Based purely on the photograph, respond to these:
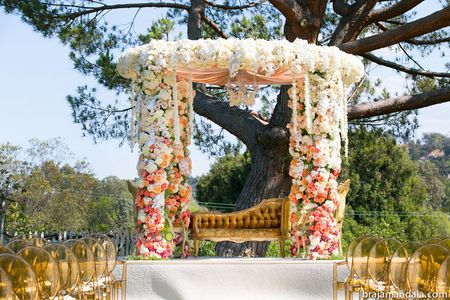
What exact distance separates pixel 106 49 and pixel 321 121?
5.29m

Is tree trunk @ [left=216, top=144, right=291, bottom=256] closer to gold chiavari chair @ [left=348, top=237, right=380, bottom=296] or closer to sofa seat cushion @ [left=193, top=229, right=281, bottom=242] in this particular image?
sofa seat cushion @ [left=193, top=229, right=281, bottom=242]

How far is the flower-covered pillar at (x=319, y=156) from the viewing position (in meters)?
8.03

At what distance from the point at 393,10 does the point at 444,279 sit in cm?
761

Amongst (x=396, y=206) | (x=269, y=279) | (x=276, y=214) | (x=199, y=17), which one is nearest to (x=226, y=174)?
(x=396, y=206)

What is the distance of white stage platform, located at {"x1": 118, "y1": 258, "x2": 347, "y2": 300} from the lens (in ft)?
24.7

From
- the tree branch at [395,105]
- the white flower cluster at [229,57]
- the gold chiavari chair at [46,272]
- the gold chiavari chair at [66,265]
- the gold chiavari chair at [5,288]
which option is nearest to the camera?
the gold chiavari chair at [5,288]

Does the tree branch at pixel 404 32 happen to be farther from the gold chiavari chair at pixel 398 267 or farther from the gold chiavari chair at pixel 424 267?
the gold chiavari chair at pixel 424 267

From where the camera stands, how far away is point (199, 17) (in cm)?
1204

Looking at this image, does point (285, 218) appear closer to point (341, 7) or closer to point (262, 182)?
point (262, 182)

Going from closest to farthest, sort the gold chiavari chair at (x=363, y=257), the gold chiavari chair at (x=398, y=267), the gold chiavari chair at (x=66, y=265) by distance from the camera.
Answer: the gold chiavari chair at (x=398, y=267), the gold chiavari chair at (x=66, y=265), the gold chiavari chair at (x=363, y=257)

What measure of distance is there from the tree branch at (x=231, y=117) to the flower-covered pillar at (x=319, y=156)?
2661 millimetres

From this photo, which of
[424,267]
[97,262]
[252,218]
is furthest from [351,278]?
[252,218]

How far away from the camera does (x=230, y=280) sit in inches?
301

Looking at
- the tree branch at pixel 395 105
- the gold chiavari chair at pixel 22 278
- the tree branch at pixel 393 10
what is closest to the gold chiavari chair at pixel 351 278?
the gold chiavari chair at pixel 22 278
